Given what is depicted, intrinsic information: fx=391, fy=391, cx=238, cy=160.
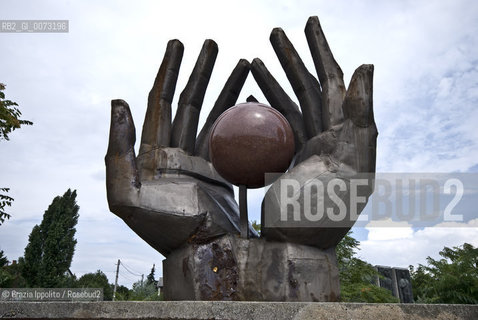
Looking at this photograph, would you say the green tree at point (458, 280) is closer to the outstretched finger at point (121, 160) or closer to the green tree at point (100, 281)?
the outstretched finger at point (121, 160)

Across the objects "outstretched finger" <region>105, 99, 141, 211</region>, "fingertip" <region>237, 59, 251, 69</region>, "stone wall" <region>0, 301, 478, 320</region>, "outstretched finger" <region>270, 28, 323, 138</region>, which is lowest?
"stone wall" <region>0, 301, 478, 320</region>

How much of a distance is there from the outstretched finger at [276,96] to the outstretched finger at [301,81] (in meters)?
0.34

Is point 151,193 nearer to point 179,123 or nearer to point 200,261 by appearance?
point 200,261

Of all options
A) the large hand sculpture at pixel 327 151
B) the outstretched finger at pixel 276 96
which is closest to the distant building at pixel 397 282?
the outstretched finger at pixel 276 96

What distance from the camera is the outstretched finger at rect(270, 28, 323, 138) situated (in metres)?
6.11

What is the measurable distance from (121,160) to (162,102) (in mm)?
1696

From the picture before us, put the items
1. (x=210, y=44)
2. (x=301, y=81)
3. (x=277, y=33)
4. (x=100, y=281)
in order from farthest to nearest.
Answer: (x=100, y=281)
(x=210, y=44)
(x=277, y=33)
(x=301, y=81)

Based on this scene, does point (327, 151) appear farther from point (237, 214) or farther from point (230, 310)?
point (230, 310)

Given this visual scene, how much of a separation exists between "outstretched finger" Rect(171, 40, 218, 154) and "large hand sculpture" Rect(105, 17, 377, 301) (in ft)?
1.41

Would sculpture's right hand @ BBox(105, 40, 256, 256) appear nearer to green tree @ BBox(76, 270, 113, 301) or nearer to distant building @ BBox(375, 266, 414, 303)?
distant building @ BBox(375, 266, 414, 303)

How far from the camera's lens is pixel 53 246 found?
28344 millimetres

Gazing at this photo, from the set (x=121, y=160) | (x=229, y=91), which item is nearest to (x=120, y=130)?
(x=121, y=160)

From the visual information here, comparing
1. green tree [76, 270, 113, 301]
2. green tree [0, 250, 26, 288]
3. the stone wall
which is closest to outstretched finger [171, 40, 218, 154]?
the stone wall

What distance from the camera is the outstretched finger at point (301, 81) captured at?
20.0 ft
